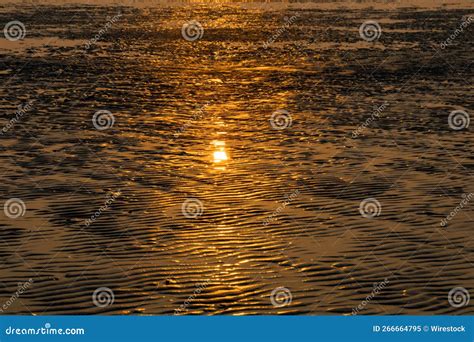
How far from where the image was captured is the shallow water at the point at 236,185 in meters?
12.1

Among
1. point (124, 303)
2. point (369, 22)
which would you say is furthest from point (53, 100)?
point (369, 22)

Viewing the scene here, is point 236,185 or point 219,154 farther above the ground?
point 219,154

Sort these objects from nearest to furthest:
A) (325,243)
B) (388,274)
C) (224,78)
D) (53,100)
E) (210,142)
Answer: (388,274) < (325,243) < (210,142) < (53,100) < (224,78)

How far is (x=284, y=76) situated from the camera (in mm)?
33031

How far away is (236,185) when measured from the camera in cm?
1706

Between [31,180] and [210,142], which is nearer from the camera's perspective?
[31,180]

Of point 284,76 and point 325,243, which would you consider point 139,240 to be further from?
point 284,76

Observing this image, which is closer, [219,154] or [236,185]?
[236,185]

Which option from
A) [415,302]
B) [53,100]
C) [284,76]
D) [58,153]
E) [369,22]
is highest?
[369,22]

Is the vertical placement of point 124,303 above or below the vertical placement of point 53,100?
below

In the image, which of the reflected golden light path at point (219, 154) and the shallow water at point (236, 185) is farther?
the reflected golden light path at point (219, 154)

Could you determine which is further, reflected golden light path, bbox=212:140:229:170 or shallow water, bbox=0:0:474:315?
reflected golden light path, bbox=212:140:229:170

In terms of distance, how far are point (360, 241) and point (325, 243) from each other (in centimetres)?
56

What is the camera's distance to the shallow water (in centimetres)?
1211
